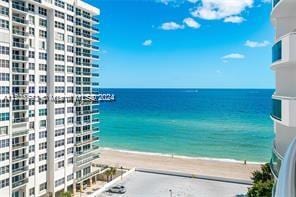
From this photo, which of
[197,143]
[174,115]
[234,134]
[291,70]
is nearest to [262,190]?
[291,70]

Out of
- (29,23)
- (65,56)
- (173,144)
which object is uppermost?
(29,23)

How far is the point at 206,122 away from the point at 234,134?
85.0 ft

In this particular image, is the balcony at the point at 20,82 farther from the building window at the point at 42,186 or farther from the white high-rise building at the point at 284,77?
the white high-rise building at the point at 284,77

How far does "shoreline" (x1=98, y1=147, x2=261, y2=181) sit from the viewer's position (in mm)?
49497

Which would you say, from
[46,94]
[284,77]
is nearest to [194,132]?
[46,94]

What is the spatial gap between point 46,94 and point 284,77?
23116mm

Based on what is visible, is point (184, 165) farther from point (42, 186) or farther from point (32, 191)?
point (32, 191)

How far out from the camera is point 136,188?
38281mm

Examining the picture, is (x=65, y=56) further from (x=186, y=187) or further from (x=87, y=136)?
(x=186, y=187)

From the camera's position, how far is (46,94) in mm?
33812

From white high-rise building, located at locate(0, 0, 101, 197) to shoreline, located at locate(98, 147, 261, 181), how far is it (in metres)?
12.9

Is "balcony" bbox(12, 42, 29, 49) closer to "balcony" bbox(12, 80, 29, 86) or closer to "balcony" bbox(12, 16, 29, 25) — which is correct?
"balcony" bbox(12, 16, 29, 25)

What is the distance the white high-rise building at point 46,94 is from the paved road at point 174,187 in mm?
5199

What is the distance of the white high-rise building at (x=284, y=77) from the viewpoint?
13.3 metres
